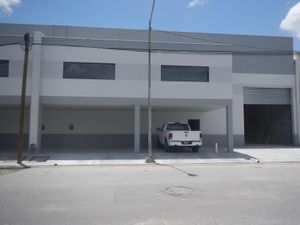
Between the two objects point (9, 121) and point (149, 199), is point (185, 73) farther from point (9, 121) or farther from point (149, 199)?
point (149, 199)

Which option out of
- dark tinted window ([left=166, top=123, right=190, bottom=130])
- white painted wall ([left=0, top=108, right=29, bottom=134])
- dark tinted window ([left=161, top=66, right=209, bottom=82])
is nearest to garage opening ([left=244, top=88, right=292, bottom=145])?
dark tinted window ([left=161, top=66, right=209, bottom=82])

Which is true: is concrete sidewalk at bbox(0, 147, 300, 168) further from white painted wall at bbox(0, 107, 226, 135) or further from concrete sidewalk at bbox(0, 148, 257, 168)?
white painted wall at bbox(0, 107, 226, 135)

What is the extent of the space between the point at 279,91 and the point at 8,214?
26.5 meters

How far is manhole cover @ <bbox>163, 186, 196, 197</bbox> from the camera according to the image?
8273 mm

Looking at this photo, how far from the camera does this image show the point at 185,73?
21.1 metres

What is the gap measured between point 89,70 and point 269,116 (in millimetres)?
19540

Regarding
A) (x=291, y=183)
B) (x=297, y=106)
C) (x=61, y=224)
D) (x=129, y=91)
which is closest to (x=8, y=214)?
(x=61, y=224)

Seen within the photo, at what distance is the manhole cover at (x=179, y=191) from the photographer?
8.27m

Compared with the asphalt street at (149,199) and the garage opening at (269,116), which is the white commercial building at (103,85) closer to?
the garage opening at (269,116)

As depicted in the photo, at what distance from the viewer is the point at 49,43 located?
20109mm

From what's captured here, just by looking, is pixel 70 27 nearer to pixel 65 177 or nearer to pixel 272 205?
pixel 65 177

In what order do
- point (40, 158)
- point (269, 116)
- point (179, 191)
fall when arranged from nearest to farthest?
point (179, 191) → point (40, 158) → point (269, 116)

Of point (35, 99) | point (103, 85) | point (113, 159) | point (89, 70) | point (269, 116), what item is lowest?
point (113, 159)

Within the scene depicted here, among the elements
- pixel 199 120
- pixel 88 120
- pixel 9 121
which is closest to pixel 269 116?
pixel 199 120
